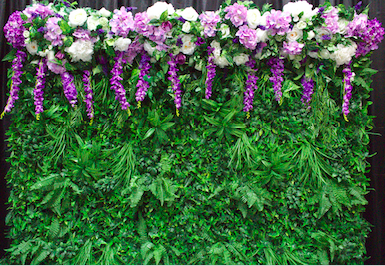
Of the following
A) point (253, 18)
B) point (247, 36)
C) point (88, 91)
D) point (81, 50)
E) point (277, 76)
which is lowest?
point (88, 91)

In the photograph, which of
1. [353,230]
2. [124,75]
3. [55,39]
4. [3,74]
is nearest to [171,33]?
[124,75]

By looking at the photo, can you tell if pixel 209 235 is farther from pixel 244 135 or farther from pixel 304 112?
pixel 304 112

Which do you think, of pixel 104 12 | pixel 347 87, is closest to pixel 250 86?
pixel 347 87

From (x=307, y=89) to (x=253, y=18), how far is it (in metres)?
0.55

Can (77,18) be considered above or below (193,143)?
above

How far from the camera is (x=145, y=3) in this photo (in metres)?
2.02

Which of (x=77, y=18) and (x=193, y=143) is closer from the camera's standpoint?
(x=77, y=18)

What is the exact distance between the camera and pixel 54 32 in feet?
4.73

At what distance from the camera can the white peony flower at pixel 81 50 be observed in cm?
143

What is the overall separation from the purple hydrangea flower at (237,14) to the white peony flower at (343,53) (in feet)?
1.95

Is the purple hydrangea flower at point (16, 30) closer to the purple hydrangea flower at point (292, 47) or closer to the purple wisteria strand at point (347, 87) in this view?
the purple hydrangea flower at point (292, 47)

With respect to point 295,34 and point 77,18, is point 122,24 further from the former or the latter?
point 295,34

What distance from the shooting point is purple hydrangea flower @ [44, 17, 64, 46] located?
56.4 inches

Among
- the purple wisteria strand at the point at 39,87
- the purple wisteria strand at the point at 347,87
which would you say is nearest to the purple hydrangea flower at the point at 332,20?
the purple wisteria strand at the point at 347,87
